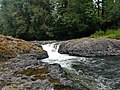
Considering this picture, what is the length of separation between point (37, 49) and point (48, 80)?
11.6 m

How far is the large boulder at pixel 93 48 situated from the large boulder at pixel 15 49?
3492 millimetres

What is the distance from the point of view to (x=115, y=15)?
40.6m

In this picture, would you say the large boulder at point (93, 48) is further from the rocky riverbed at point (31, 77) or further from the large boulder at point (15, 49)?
the rocky riverbed at point (31, 77)

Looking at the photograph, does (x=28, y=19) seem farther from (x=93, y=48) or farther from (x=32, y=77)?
(x=32, y=77)

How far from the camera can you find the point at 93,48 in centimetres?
2600

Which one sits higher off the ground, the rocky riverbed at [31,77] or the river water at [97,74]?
the rocky riverbed at [31,77]

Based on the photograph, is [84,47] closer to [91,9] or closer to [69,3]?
[91,9]

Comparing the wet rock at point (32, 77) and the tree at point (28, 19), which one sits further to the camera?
the tree at point (28, 19)

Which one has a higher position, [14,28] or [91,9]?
[91,9]

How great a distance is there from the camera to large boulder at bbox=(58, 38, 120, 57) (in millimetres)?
25688

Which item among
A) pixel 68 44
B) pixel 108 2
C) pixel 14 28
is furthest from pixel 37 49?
pixel 14 28

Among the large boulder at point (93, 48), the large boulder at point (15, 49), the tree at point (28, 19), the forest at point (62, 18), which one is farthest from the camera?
the tree at point (28, 19)

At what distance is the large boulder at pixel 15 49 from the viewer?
21.2 metres

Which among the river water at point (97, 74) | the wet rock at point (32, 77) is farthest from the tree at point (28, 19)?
the wet rock at point (32, 77)
